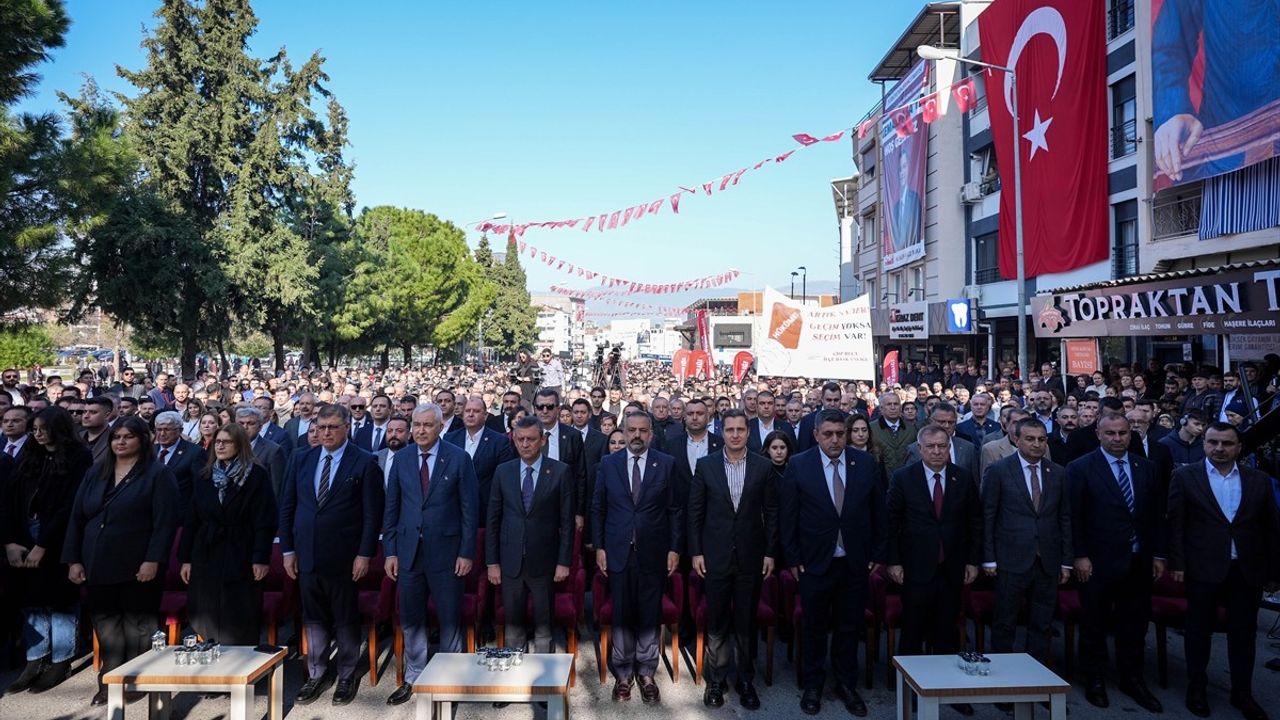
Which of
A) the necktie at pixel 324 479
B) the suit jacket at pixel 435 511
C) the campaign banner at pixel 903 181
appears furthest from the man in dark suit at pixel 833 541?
the campaign banner at pixel 903 181

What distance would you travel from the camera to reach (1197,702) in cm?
566

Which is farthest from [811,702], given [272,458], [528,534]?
[272,458]

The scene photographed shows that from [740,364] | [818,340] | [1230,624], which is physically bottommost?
[1230,624]

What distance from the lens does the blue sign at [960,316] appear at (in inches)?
987

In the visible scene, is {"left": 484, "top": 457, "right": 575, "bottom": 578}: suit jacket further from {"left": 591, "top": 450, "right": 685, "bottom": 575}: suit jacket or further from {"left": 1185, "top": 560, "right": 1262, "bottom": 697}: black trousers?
{"left": 1185, "top": 560, "right": 1262, "bottom": 697}: black trousers

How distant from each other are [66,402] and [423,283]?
4502 cm

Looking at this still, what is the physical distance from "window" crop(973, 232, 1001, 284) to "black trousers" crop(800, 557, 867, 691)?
22.0 meters

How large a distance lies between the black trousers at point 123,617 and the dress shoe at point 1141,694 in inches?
279

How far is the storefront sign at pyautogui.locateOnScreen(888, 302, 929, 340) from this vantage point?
27203 millimetres

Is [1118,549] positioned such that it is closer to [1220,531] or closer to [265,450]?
[1220,531]

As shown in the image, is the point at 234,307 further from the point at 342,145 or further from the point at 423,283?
the point at 423,283

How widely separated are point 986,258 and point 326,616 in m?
24.9

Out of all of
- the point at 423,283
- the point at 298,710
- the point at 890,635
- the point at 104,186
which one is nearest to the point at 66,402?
the point at 298,710

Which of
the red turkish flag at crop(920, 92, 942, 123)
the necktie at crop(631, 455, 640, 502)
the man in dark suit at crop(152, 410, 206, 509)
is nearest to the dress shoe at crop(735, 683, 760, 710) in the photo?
the necktie at crop(631, 455, 640, 502)
